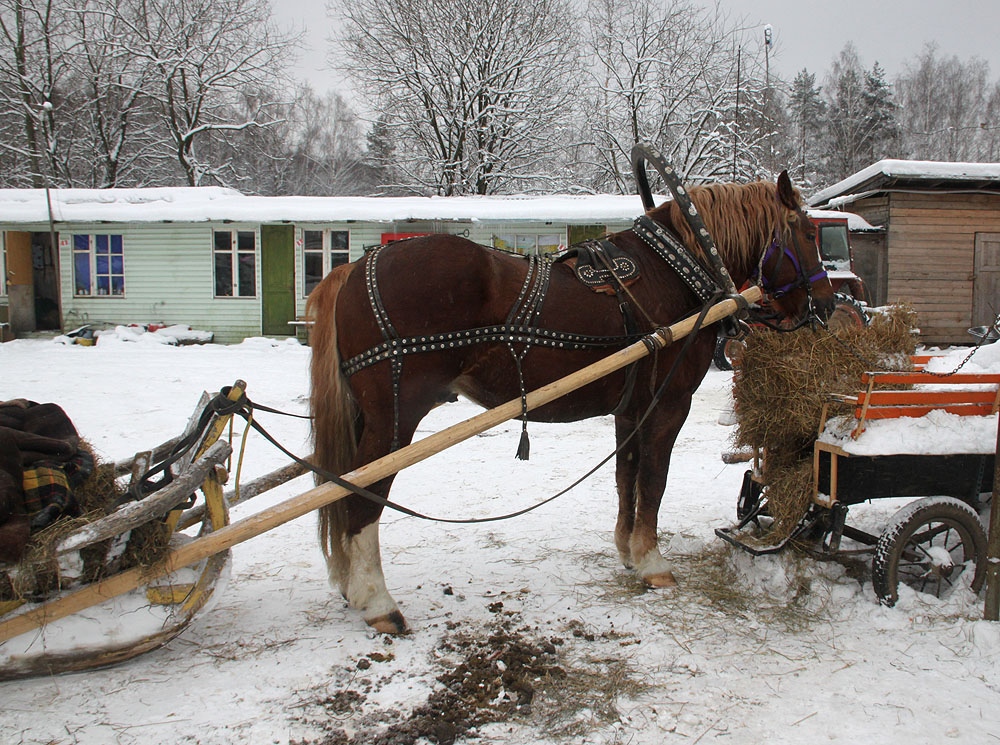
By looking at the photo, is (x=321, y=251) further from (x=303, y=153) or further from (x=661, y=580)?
(x=303, y=153)

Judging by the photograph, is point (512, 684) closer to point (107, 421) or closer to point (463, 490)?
point (463, 490)

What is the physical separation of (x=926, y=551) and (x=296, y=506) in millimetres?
2911

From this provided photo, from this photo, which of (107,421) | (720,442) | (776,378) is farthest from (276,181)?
(776,378)

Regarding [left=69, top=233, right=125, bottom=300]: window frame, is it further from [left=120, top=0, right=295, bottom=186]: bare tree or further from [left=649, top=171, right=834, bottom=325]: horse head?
[left=649, top=171, right=834, bottom=325]: horse head

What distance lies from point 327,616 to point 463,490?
199cm

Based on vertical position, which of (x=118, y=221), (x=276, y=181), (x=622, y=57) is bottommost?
(x=118, y=221)

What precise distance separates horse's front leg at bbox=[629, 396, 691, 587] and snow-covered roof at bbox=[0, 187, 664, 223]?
36.1ft

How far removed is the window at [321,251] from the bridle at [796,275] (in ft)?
41.8

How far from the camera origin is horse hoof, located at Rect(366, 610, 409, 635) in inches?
114

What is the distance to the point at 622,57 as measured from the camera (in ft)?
75.0

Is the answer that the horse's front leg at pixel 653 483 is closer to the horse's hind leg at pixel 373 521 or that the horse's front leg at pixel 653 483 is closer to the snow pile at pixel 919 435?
the snow pile at pixel 919 435

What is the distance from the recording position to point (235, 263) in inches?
602

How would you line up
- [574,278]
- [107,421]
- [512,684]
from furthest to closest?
[107,421] → [574,278] → [512,684]

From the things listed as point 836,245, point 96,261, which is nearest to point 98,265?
point 96,261
